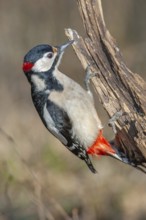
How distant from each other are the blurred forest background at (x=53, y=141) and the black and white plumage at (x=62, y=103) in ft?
5.67

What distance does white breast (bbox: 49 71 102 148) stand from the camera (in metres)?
6.54

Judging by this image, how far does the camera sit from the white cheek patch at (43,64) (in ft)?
21.4

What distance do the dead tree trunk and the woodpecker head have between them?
321 millimetres

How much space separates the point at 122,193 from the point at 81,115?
361 centimetres

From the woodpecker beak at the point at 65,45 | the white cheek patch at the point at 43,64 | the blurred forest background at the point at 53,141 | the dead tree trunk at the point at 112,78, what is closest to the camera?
the dead tree trunk at the point at 112,78

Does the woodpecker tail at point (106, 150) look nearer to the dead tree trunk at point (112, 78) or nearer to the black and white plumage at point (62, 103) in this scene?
the black and white plumage at point (62, 103)

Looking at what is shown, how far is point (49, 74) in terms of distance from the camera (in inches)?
262

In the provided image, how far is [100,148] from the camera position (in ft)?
21.7

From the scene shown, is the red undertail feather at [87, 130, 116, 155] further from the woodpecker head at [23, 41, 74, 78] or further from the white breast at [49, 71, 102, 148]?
the woodpecker head at [23, 41, 74, 78]

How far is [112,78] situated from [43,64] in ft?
2.33

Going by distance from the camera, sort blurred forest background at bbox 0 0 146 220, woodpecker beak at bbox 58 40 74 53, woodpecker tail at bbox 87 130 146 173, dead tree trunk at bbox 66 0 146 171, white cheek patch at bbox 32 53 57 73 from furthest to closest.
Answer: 1. blurred forest background at bbox 0 0 146 220
2. white cheek patch at bbox 32 53 57 73
3. woodpecker tail at bbox 87 130 146 173
4. woodpecker beak at bbox 58 40 74 53
5. dead tree trunk at bbox 66 0 146 171

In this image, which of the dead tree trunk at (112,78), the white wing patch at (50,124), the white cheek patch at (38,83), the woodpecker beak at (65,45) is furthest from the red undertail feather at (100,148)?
the woodpecker beak at (65,45)

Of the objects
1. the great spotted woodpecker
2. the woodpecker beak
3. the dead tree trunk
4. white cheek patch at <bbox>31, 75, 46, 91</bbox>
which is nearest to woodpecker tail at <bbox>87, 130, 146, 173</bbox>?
the great spotted woodpecker

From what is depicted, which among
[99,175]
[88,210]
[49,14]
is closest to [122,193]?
[99,175]
